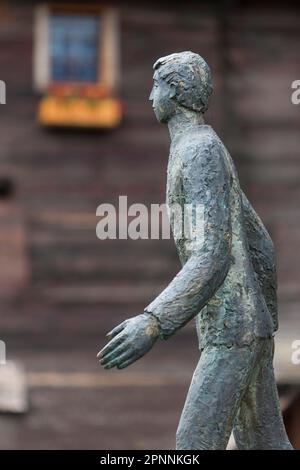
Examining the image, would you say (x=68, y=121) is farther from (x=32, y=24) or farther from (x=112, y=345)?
(x=112, y=345)

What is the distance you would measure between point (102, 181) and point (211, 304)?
7.87 m

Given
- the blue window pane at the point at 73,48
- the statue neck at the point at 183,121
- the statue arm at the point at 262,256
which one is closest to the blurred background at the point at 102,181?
the blue window pane at the point at 73,48

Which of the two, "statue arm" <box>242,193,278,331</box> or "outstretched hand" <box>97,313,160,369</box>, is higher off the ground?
"statue arm" <box>242,193,278,331</box>

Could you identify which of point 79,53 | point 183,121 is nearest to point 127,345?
point 183,121

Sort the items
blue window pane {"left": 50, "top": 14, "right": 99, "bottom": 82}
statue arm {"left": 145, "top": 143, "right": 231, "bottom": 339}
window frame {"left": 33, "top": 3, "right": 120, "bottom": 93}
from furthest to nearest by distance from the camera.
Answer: blue window pane {"left": 50, "top": 14, "right": 99, "bottom": 82}, window frame {"left": 33, "top": 3, "right": 120, "bottom": 93}, statue arm {"left": 145, "top": 143, "right": 231, "bottom": 339}

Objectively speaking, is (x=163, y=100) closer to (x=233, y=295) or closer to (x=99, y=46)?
(x=233, y=295)

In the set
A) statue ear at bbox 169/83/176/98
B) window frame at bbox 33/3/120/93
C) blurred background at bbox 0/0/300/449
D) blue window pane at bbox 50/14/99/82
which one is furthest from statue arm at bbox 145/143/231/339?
blue window pane at bbox 50/14/99/82

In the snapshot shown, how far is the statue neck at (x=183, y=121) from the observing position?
4711mm

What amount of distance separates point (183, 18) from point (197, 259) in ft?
28.2

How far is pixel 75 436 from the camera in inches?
470

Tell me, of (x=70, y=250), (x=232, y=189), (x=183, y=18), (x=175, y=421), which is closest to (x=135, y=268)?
(x=70, y=250)

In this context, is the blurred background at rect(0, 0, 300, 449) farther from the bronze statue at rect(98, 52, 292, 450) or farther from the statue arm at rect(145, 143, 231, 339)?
the statue arm at rect(145, 143, 231, 339)

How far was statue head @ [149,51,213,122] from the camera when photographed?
4.69m

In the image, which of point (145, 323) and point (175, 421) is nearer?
point (145, 323)
